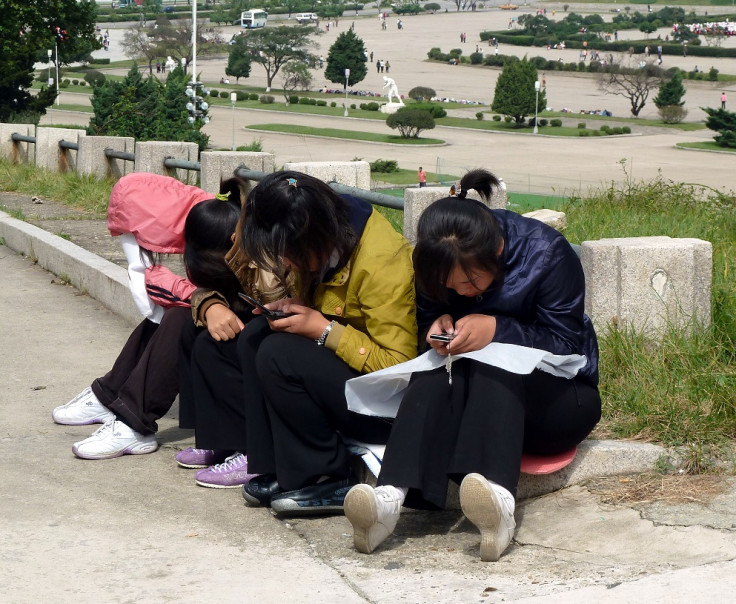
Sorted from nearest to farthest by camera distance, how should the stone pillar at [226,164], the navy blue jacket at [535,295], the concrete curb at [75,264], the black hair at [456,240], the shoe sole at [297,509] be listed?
the black hair at [456,240], the navy blue jacket at [535,295], the shoe sole at [297,509], the concrete curb at [75,264], the stone pillar at [226,164]

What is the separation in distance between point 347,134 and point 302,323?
3517cm

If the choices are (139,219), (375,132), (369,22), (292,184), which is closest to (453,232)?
(292,184)

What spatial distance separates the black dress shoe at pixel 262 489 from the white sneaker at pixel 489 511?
0.80 meters

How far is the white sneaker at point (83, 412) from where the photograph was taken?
467 cm

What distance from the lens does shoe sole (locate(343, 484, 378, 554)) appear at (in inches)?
122

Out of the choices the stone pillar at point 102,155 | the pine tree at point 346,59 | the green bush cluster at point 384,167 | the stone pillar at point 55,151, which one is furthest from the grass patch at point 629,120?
the stone pillar at point 102,155

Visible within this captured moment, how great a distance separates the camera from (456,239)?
10.3 ft

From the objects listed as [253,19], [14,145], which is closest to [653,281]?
[14,145]

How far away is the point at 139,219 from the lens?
4352mm

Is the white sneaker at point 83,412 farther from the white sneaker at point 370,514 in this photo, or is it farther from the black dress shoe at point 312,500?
the white sneaker at point 370,514

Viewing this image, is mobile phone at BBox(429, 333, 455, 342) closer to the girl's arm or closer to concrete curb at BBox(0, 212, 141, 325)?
the girl's arm

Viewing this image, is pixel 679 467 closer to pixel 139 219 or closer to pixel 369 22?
pixel 139 219

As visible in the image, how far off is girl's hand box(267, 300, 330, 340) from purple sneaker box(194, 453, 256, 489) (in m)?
0.68

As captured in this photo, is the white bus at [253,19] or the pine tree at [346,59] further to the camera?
the white bus at [253,19]
